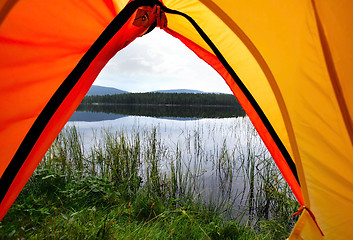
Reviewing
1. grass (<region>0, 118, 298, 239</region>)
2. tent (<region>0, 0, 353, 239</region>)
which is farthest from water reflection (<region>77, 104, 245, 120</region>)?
tent (<region>0, 0, 353, 239</region>)

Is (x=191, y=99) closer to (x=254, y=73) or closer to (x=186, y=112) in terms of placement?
(x=186, y=112)

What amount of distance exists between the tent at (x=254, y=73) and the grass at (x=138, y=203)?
1.16 m

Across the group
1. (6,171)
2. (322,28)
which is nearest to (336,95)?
(322,28)

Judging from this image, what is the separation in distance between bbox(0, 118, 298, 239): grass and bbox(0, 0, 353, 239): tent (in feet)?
3.80

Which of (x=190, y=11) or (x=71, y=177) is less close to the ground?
(x=190, y=11)

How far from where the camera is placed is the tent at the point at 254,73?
812 millimetres

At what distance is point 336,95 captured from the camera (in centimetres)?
81

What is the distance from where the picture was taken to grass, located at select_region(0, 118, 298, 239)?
2076 millimetres

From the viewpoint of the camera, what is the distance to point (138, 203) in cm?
281

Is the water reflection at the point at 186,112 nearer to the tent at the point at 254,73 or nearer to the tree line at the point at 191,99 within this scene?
the tree line at the point at 191,99

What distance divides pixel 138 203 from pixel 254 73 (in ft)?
7.62

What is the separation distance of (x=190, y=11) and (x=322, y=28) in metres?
1.05

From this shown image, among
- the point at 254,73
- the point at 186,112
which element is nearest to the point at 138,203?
the point at 254,73

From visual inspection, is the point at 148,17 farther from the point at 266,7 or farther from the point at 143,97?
the point at 143,97
